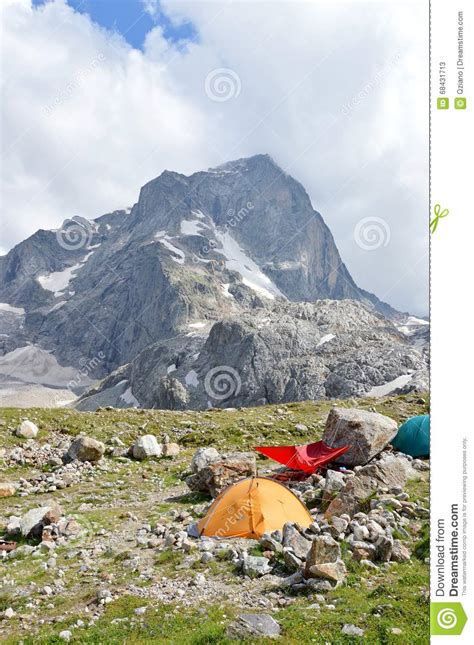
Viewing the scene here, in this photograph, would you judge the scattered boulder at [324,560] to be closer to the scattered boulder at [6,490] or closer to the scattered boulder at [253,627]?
the scattered boulder at [253,627]

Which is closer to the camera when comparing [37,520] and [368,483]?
[37,520]

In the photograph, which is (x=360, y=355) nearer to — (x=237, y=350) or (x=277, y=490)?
(x=237, y=350)

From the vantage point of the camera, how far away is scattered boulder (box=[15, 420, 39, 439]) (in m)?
23.8

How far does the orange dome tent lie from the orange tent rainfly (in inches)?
209

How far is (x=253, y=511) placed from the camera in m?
12.8

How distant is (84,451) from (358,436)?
40.0 feet

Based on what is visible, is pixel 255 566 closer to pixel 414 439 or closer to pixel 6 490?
pixel 6 490

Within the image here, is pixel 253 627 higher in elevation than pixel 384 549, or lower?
lower

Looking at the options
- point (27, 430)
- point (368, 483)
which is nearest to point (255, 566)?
point (368, 483)

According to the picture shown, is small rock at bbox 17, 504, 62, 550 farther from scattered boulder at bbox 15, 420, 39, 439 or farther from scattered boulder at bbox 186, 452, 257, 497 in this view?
scattered boulder at bbox 15, 420, 39, 439

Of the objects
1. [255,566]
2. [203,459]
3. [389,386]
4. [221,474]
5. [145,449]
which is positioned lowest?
[255,566]

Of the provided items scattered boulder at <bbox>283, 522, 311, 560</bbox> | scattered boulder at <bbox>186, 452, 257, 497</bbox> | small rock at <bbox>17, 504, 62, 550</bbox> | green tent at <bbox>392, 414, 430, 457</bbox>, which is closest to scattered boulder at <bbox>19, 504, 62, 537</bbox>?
small rock at <bbox>17, 504, 62, 550</bbox>

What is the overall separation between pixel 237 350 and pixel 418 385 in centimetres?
5194
